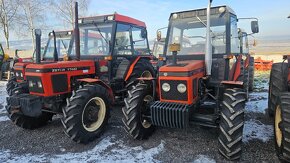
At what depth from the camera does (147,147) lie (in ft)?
14.8

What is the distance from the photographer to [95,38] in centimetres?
652

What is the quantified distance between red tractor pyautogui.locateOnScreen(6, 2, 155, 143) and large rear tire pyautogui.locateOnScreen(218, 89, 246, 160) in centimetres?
241

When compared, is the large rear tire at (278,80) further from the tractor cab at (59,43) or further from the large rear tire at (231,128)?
the tractor cab at (59,43)

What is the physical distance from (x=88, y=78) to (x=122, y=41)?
1.52 meters

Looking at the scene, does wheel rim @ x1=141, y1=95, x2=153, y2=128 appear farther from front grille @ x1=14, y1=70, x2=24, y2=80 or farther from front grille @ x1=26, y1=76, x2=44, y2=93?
front grille @ x1=14, y1=70, x2=24, y2=80

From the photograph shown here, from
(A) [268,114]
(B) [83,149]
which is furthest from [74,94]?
(A) [268,114]

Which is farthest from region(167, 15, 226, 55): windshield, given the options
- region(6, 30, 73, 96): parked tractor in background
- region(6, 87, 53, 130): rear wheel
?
region(6, 87, 53, 130): rear wheel

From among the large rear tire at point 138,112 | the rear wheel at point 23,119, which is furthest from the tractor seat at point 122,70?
the rear wheel at point 23,119

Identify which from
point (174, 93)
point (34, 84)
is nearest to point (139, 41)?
point (34, 84)

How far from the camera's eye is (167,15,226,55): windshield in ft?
16.4

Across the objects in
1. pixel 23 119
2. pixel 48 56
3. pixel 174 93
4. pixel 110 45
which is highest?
pixel 110 45

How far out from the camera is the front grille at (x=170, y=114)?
4.05 metres

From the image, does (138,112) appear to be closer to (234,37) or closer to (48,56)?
(234,37)

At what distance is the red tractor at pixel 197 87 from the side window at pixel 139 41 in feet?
6.17
